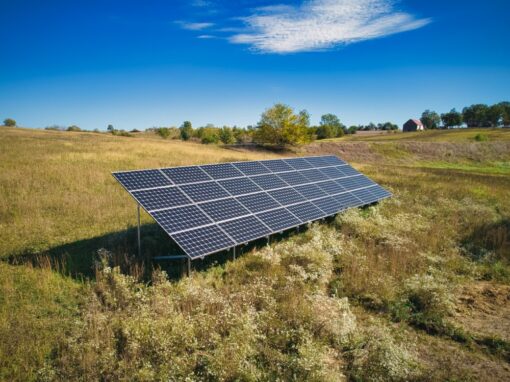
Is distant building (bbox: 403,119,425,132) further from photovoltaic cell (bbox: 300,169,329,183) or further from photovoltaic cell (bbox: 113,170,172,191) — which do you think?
photovoltaic cell (bbox: 113,170,172,191)

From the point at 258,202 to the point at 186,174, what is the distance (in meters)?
3.71

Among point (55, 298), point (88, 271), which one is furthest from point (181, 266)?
point (55, 298)

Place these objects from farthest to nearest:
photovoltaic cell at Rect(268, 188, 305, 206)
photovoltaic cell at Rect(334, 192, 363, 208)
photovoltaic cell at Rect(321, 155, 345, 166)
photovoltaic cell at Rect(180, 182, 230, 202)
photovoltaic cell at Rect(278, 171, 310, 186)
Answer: photovoltaic cell at Rect(321, 155, 345, 166) < photovoltaic cell at Rect(334, 192, 363, 208) < photovoltaic cell at Rect(278, 171, 310, 186) < photovoltaic cell at Rect(268, 188, 305, 206) < photovoltaic cell at Rect(180, 182, 230, 202)

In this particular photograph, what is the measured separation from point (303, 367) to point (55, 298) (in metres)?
7.83

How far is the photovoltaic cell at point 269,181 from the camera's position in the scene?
55.5 feet

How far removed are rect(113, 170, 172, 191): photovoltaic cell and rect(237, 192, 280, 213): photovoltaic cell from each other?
358 cm

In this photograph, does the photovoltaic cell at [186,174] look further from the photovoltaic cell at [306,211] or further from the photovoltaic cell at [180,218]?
the photovoltaic cell at [306,211]

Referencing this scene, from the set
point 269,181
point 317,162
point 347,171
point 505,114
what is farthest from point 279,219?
point 505,114

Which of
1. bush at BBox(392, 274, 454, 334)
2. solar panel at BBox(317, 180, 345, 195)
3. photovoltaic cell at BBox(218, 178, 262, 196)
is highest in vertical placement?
photovoltaic cell at BBox(218, 178, 262, 196)

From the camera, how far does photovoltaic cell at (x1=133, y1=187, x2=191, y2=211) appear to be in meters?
11.4

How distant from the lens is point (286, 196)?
16.8 metres

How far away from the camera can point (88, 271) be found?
37.5ft

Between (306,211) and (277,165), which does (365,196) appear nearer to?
(277,165)

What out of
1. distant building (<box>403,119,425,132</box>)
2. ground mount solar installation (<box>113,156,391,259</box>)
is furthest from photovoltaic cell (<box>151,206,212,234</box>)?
distant building (<box>403,119,425,132</box>)
